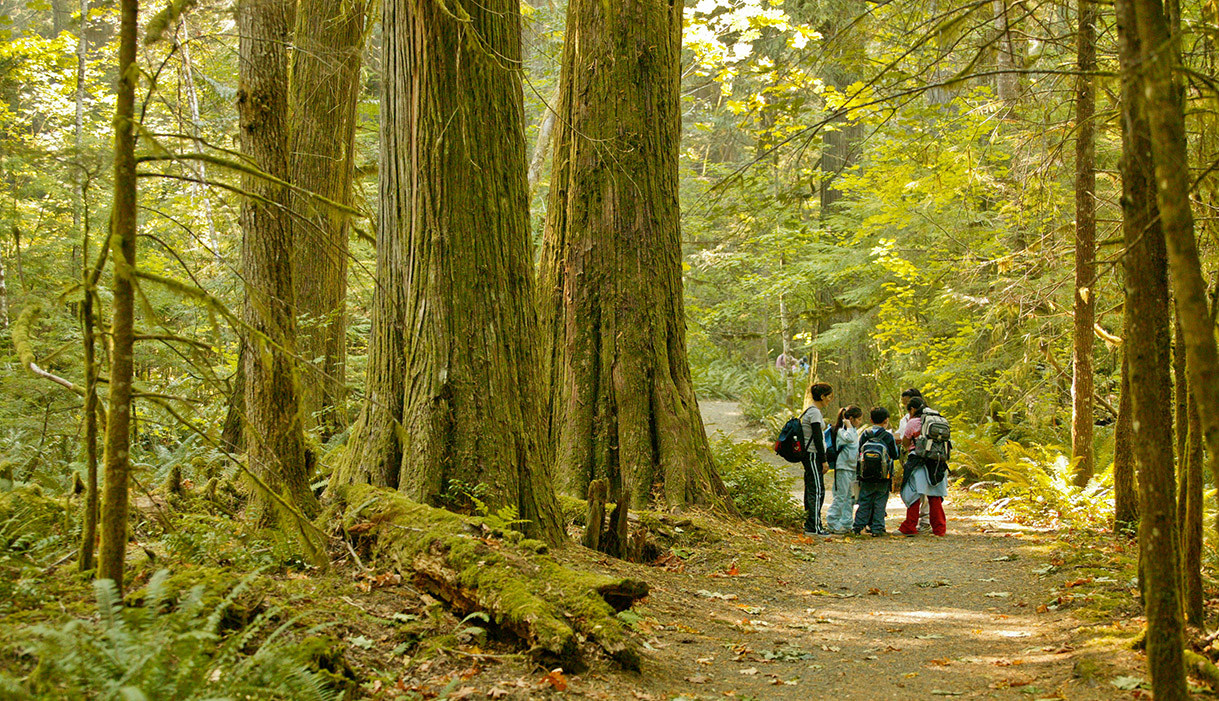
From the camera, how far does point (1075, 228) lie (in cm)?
915

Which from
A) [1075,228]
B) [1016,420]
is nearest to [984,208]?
[1016,420]

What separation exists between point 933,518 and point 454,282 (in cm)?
727

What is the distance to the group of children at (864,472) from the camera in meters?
9.62

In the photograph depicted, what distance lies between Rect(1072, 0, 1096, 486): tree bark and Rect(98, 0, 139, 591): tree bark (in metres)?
8.04

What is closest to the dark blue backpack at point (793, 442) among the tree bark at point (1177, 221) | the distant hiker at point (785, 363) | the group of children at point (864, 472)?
the group of children at point (864, 472)

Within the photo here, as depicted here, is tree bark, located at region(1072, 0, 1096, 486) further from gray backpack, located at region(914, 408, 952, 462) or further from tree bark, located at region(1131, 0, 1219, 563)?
tree bark, located at region(1131, 0, 1219, 563)

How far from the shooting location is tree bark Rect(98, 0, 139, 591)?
2867 mm

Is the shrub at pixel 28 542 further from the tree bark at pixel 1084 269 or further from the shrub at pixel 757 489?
the tree bark at pixel 1084 269

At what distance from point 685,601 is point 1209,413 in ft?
13.1

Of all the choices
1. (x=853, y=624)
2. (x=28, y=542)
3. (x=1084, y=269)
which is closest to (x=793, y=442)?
(x=1084, y=269)

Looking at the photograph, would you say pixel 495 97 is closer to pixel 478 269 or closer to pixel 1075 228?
pixel 478 269

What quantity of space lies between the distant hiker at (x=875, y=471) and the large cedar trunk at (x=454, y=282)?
5119 mm

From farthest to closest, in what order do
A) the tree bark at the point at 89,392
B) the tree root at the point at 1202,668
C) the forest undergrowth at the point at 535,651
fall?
the tree root at the point at 1202,668 → the tree bark at the point at 89,392 → the forest undergrowth at the point at 535,651

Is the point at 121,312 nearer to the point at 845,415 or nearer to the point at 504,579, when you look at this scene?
the point at 504,579
